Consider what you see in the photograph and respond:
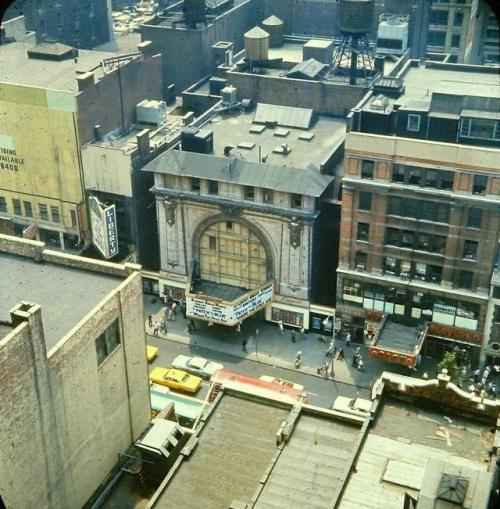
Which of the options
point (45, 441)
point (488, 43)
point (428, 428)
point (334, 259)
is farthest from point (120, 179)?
point (488, 43)

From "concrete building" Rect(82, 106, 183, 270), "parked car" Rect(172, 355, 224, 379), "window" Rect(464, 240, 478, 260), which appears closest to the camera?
"window" Rect(464, 240, 478, 260)

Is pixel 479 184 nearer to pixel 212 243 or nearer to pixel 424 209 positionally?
pixel 424 209

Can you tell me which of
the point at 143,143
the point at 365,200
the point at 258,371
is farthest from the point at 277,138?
the point at 258,371

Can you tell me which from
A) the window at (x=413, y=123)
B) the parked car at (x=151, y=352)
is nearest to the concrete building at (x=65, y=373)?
the parked car at (x=151, y=352)

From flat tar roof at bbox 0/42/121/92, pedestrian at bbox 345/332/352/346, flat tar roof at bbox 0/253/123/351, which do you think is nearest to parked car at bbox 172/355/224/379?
pedestrian at bbox 345/332/352/346

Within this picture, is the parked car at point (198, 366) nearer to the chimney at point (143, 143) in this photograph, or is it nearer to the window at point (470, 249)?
the chimney at point (143, 143)

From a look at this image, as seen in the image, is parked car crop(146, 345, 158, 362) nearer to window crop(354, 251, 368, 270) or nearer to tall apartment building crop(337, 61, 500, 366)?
tall apartment building crop(337, 61, 500, 366)

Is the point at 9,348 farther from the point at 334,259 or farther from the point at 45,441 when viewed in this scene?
the point at 334,259
